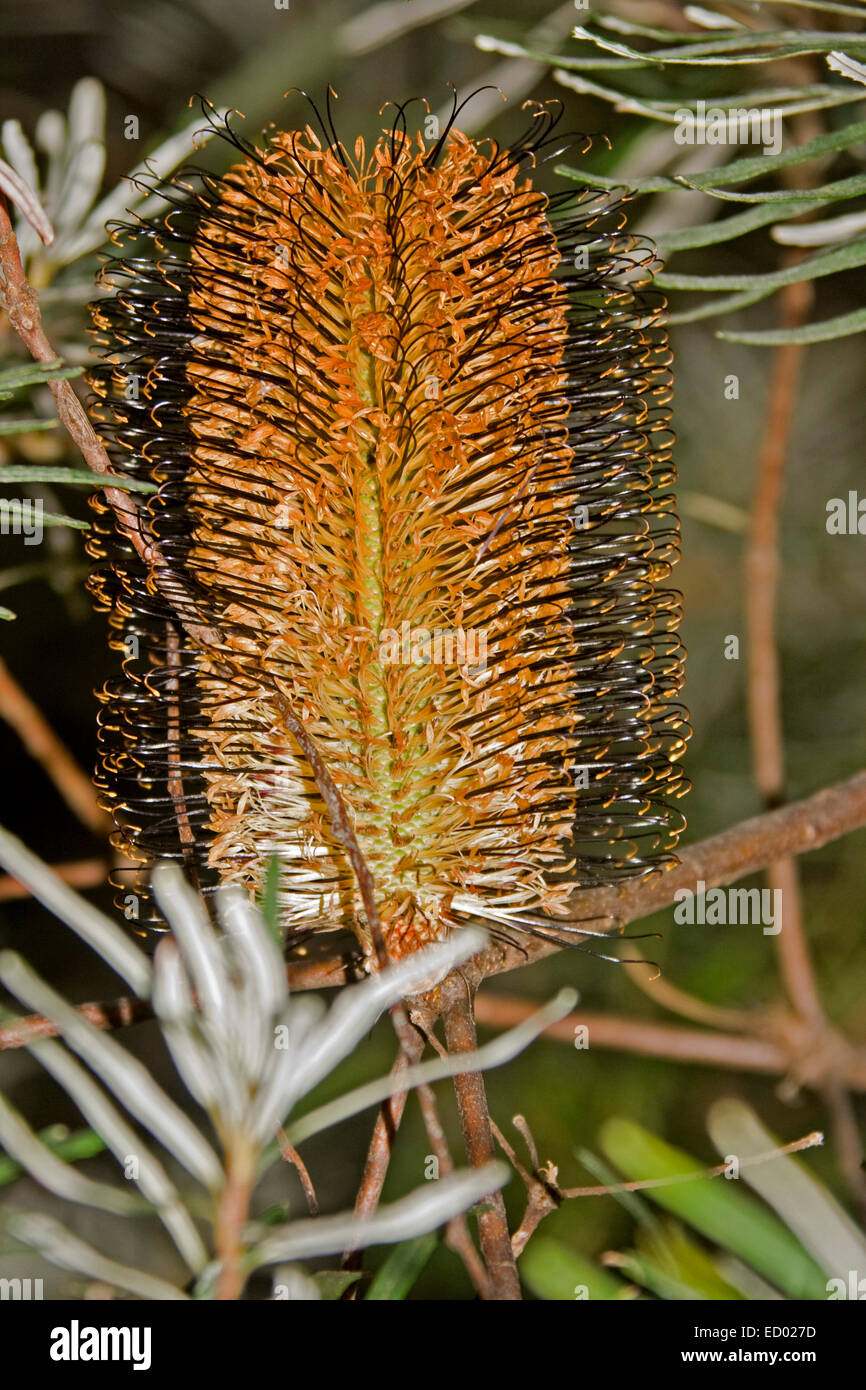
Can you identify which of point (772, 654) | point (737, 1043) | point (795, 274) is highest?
point (795, 274)

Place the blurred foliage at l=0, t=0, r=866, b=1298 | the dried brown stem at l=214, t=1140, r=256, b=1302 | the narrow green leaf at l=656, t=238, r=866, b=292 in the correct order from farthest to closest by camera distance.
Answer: the blurred foliage at l=0, t=0, r=866, b=1298
the narrow green leaf at l=656, t=238, r=866, b=292
the dried brown stem at l=214, t=1140, r=256, b=1302

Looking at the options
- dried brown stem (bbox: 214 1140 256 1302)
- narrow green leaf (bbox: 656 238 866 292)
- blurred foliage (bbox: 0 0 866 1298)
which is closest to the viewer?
dried brown stem (bbox: 214 1140 256 1302)

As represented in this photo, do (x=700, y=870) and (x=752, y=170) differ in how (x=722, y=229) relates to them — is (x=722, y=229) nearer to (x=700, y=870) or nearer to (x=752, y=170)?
(x=752, y=170)

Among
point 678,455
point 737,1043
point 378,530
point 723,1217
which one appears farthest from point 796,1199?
point 678,455

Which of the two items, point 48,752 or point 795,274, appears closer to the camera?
point 795,274

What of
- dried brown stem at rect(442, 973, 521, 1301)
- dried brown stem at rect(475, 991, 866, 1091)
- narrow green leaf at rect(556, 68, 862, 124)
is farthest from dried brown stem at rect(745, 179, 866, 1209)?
dried brown stem at rect(442, 973, 521, 1301)

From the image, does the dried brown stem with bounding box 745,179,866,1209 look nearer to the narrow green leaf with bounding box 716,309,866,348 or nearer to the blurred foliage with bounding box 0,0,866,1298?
the blurred foliage with bounding box 0,0,866,1298
